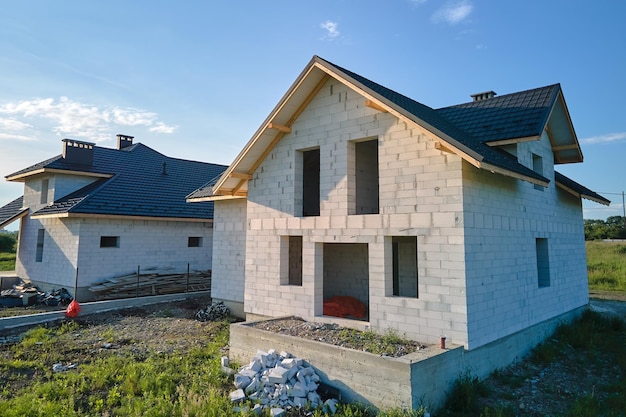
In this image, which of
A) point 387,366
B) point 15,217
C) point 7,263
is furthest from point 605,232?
point 7,263

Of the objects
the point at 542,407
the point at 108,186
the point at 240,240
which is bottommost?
the point at 542,407

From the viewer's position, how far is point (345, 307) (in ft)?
36.9

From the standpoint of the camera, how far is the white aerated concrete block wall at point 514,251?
303 inches

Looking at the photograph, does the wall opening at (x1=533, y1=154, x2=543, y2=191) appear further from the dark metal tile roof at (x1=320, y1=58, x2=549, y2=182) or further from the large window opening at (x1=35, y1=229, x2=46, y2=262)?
the large window opening at (x1=35, y1=229, x2=46, y2=262)

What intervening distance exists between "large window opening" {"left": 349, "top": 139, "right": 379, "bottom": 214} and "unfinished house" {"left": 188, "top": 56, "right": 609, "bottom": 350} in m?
0.04

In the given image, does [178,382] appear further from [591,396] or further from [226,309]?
[591,396]

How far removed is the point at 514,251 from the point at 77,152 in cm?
1808

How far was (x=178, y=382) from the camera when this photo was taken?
7469mm

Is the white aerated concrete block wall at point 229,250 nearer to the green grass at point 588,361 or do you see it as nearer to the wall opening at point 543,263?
the green grass at point 588,361

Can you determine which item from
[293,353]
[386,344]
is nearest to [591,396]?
[386,344]

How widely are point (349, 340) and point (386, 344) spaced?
728mm

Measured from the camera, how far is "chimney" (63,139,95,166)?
58.3 ft

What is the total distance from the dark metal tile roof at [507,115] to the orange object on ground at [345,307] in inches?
220

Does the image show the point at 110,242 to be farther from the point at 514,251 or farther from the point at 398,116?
the point at 514,251
